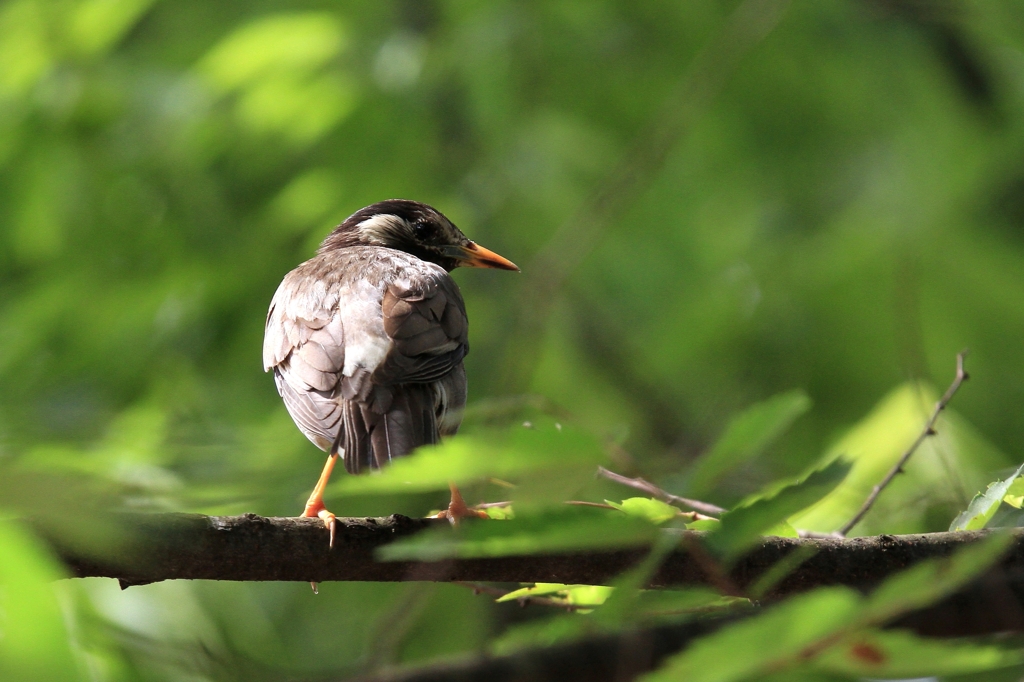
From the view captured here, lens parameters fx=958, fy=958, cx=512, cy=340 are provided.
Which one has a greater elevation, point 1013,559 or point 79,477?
point 79,477

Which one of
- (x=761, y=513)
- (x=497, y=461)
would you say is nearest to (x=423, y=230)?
(x=761, y=513)

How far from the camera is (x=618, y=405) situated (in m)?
6.00

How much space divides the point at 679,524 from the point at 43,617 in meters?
0.94

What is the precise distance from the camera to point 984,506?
6.34 feet

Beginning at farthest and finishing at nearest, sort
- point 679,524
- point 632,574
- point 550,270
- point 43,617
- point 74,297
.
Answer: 1. point 74,297
2. point 550,270
3. point 679,524
4. point 632,574
5. point 43,617

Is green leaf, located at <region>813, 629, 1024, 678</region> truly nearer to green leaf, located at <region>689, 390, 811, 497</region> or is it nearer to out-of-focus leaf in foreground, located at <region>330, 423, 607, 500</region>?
out-of-focus leaf in foreground, located at <region>330, 423, 607, 500</region>

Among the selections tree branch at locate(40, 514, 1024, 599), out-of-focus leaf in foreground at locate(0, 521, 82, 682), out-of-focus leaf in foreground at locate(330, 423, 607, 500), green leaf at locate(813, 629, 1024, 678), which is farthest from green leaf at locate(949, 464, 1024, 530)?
out-of-focus leaf in foreground at locate(0, 521, 82, 682)

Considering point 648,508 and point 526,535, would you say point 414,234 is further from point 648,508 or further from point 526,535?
point 526,535

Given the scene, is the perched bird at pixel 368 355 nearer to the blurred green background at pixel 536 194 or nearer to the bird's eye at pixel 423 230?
the bird's eye at pixel 423 230

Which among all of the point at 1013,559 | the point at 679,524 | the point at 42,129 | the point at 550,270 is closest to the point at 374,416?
the point at 550,270

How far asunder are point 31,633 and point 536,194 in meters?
4.52

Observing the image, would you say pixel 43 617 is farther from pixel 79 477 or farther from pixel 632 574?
pixel 632 574

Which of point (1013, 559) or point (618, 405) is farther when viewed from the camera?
point (618, 405)

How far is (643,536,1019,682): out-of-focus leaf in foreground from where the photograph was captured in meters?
0.99
